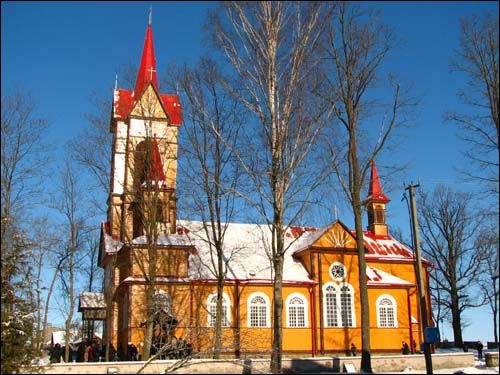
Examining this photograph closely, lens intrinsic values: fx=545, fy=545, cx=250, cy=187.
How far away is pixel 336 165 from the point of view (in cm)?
2139

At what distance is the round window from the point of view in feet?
119

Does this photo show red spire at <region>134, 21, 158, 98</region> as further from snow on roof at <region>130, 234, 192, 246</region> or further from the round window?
the round window

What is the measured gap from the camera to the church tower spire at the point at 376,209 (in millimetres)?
45375

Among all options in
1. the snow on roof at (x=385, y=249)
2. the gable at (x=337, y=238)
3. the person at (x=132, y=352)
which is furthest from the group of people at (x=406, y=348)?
the person at (x=132, y=352)

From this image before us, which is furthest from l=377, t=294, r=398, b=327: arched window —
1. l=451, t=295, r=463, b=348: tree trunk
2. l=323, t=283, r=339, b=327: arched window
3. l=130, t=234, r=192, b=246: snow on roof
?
l=130, t=234, r=192, b=246: snow on roof

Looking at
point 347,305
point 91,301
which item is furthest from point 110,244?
point 347,305

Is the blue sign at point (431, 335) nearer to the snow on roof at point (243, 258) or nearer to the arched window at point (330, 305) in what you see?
the snow on roof at point (243, 258)

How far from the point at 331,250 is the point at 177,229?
10.5 metres

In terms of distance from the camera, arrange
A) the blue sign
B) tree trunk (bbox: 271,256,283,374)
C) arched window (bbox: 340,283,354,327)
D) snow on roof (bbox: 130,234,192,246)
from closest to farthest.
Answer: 1. the blue sign
2. tree trunk (bbox: 271,256,283,374)
3. snow on roof (bbox: 130,234,192,246)
4. arched window (bbox: 340,283,354,327)

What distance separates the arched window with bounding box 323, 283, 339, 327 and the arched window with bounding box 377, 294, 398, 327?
306 cm

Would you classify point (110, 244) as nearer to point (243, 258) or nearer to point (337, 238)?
point (243, 258)

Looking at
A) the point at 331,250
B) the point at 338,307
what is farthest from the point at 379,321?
the point at 331,250

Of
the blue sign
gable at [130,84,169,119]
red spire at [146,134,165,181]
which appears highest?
gable at [130,84,169,119]

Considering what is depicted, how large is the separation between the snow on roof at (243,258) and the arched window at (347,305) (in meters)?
2.60
